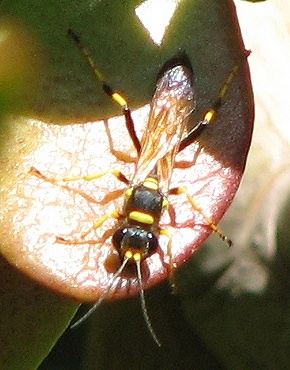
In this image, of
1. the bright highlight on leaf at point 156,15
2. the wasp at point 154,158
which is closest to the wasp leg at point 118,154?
the wasp at point 154,158

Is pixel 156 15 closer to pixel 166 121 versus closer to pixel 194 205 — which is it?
pixel 166 121

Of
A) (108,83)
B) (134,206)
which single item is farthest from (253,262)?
(108,83)

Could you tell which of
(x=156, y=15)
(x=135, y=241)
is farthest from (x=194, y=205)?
(x=156, y=15)

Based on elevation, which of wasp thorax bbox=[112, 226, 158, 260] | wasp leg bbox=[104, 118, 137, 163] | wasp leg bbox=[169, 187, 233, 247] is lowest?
wasp thorax bbox=[112, 226, 158, 260]

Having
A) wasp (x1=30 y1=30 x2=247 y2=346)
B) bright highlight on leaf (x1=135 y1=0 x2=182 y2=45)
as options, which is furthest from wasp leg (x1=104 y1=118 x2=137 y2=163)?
bright highlight on leaf (x1=135 y1=0 x2=182 y2=45)

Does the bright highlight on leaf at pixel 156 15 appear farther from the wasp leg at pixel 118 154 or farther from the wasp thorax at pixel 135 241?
the wasp thorax at pixel 135 241

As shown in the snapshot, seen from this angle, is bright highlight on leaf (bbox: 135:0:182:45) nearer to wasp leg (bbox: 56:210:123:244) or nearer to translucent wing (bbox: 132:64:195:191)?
translucent wing (bbox: 132:64:195:191)
